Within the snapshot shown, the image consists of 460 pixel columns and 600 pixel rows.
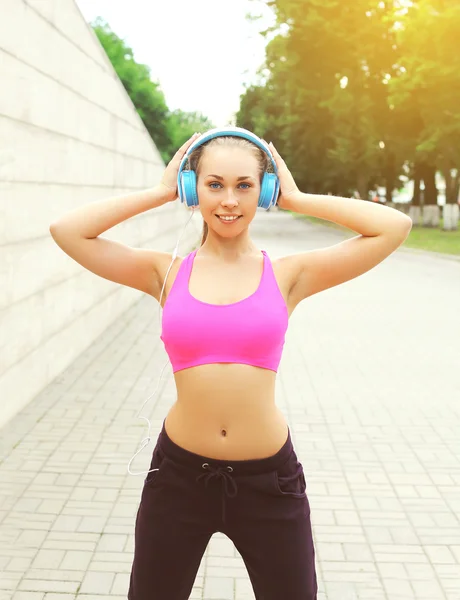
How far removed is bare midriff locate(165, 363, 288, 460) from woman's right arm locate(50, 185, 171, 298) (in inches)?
16.8

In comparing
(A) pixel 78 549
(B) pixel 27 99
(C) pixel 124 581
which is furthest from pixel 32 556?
(B) pixel 27 99

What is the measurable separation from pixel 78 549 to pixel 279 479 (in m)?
2.30

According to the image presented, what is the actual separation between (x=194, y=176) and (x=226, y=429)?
2.69ft

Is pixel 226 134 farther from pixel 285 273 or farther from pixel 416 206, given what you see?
pixel 416 206

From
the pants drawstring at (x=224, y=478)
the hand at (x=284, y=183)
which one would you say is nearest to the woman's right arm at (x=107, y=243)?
the hand at (x=284, y=183)

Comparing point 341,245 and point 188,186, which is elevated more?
point 188,186

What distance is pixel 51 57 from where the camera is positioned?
781 cm

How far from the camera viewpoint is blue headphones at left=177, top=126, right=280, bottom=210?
2377mm

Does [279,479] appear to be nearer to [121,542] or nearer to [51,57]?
[121,542]

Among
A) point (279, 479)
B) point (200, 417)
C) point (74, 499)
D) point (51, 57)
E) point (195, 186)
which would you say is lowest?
point (74, 499)

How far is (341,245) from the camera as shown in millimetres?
2574

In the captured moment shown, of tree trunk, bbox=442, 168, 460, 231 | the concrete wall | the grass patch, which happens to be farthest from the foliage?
the concrete wall

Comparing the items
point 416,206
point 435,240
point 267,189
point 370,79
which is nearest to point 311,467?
point 267,189

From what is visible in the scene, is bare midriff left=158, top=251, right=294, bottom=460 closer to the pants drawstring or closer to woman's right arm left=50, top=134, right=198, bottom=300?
the pants drawstring
